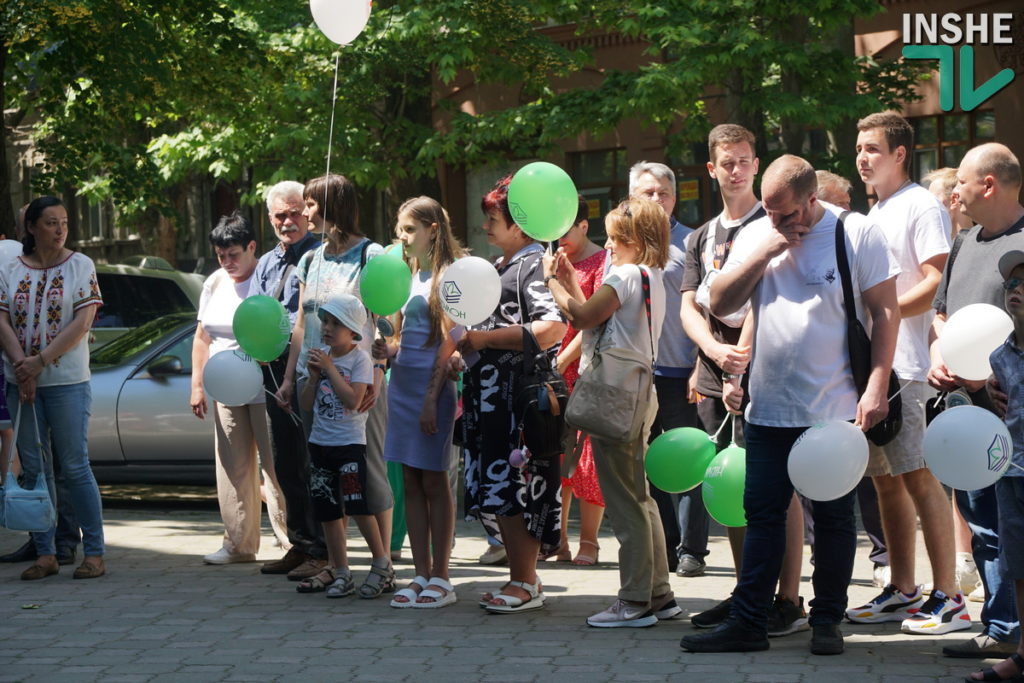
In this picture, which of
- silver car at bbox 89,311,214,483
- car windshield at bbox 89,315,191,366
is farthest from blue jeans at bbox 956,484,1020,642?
car windshield at bbox 89,315,191,366

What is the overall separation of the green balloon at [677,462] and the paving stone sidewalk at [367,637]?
672 millimetres

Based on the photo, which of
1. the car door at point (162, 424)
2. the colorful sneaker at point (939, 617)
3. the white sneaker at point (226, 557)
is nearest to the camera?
the colorful sneaker at point (939, 617)

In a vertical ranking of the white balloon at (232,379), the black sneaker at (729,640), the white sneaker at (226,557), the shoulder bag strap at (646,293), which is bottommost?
the white sneaker at (226,557)

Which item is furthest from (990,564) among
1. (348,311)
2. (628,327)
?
(348,311)

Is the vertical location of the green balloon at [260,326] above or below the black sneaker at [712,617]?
above

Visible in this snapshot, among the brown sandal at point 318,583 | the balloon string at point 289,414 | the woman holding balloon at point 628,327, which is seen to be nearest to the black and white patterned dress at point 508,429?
the woman holding balloon at point 628,327

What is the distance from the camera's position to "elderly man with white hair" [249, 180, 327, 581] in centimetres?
796

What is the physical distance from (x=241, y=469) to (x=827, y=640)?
392 cm

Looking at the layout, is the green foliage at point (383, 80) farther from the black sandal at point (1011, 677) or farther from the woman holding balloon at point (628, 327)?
the black sandal at point (1011, 677)

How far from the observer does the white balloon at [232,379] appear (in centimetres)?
765

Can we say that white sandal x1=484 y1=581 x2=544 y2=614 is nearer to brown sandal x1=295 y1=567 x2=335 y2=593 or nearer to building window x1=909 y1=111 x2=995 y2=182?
brown sandal x1=295 y1=567 x2=335 y2=593

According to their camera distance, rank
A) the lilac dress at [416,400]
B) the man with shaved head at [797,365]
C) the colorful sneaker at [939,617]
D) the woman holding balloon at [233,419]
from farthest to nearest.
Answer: the woman holding balloon at [233,419] < the lilac dress at [416,400] < the colorful sneaker at [939,617] < the man with shaved head at [797,365]

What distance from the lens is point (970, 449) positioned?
17.0ft

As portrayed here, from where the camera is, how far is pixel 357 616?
6863mm
